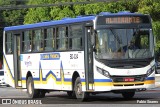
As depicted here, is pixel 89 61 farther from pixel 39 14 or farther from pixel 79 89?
pixel 39 14

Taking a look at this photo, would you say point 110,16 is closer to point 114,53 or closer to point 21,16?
point 114,53

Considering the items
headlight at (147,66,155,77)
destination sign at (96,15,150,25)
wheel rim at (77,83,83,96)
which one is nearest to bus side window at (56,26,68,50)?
wheel rim at (77,83,83,96)

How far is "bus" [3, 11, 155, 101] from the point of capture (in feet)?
65.0

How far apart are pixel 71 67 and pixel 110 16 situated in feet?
8.87

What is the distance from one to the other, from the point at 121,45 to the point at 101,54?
796 millimetres

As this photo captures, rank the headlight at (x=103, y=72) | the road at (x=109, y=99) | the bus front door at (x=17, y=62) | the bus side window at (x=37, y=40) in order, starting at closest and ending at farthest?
1. the headlight at (x=103, y=72)
2. the road at (x=109, y=99)
3. the bus side window at (x=37, y=40)
4. the bus front door at (x=17, y=62)

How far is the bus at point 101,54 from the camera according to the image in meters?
19.8

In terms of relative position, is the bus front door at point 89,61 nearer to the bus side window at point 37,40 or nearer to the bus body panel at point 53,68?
the bus body panel at point 53,68

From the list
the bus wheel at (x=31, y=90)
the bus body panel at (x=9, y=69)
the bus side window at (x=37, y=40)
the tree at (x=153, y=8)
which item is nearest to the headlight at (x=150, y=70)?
the bus side window at (x=37, y=40)

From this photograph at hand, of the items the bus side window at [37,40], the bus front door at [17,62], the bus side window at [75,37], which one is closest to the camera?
the bus side window at [75,37]

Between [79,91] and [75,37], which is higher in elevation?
[75,37]

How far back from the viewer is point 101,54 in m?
20.0

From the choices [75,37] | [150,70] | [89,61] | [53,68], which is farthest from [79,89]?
[150,70]

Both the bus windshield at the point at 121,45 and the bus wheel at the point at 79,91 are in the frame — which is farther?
the bus wheel at the point at 79,91
